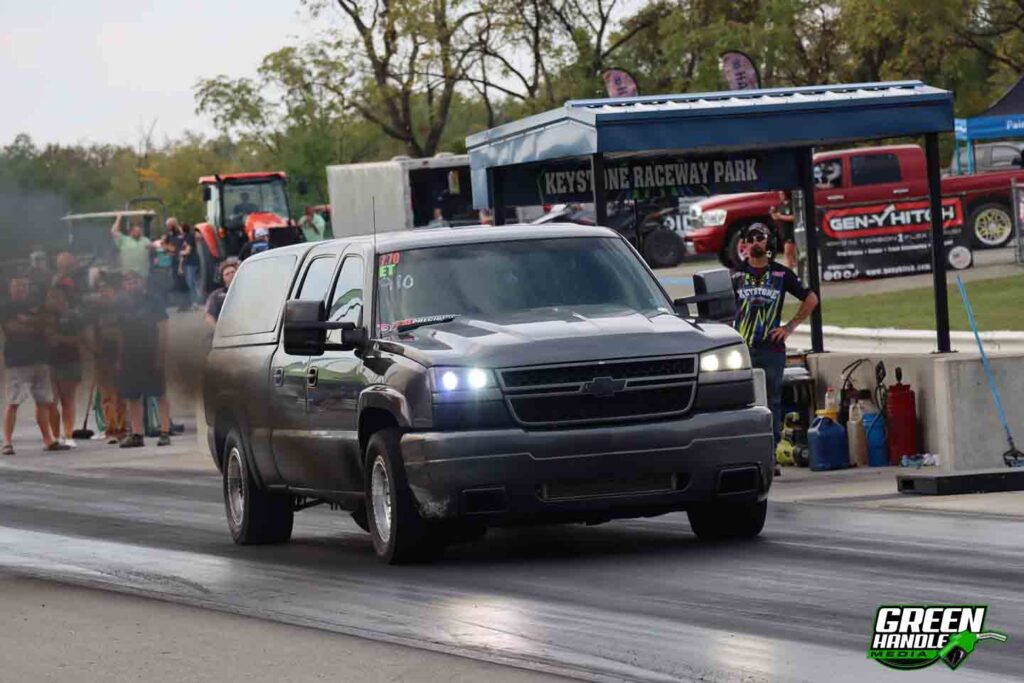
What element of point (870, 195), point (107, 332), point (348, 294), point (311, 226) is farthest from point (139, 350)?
point (311, 226)

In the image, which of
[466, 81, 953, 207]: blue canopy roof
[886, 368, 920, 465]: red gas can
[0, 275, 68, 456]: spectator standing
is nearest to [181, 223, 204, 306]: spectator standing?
[0, 275, 68, 456]: spectator standing

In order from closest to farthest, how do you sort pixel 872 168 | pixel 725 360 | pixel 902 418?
1. pixel 725 360
2. pixel 902 418
3. pixel 872 168

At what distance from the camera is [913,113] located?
1697 centimetres

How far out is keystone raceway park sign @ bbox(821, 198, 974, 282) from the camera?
33719mm

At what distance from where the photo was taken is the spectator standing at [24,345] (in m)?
25.3

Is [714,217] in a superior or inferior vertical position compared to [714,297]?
inferior

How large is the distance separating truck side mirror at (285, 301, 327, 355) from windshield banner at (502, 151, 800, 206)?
6708 mm

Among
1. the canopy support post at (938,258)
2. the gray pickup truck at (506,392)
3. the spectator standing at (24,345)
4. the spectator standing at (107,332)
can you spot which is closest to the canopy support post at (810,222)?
the canopy support post at (938,258)

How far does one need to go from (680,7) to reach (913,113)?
1786 inches

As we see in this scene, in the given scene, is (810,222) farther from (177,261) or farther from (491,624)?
(177,261)

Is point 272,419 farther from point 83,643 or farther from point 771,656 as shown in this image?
point 771,656

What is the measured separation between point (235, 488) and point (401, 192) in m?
36.3

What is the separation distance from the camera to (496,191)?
18.8 m

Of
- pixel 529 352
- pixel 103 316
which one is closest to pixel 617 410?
pixel 529 352
